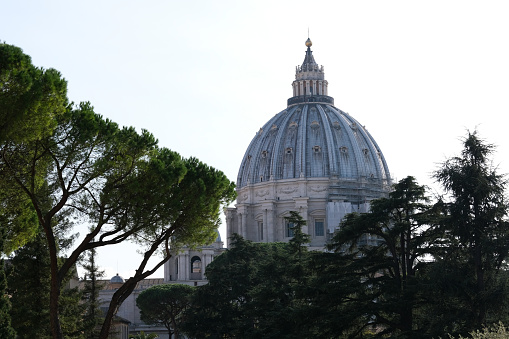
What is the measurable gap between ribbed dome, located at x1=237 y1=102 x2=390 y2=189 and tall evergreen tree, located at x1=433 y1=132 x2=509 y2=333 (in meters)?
65.2

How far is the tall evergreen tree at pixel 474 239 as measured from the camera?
76.4 feet

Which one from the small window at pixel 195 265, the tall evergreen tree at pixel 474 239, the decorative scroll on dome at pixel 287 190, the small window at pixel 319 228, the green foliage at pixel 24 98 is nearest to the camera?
the green foliage at pixel 24 98

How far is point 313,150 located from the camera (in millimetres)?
92812

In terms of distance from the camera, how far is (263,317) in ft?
111

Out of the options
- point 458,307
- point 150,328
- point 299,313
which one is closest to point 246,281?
point 299,313

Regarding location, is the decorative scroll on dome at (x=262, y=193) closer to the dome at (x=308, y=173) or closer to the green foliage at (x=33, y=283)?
the dome at (x=308, y=173)

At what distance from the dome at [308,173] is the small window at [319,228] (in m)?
0.02

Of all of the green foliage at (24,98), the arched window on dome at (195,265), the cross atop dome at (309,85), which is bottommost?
the green foliage at (24,98)

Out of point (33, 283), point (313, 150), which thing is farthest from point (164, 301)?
point (33, 283)

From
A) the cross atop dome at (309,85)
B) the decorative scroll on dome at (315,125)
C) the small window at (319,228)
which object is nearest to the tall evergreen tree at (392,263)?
the small window at (319,228)

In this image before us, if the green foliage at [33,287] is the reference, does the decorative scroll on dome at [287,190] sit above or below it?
above

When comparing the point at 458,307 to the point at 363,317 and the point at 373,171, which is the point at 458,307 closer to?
the point at 363,317

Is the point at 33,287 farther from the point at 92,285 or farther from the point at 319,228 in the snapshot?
the point at 319,228

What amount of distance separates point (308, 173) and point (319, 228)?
597 cm
